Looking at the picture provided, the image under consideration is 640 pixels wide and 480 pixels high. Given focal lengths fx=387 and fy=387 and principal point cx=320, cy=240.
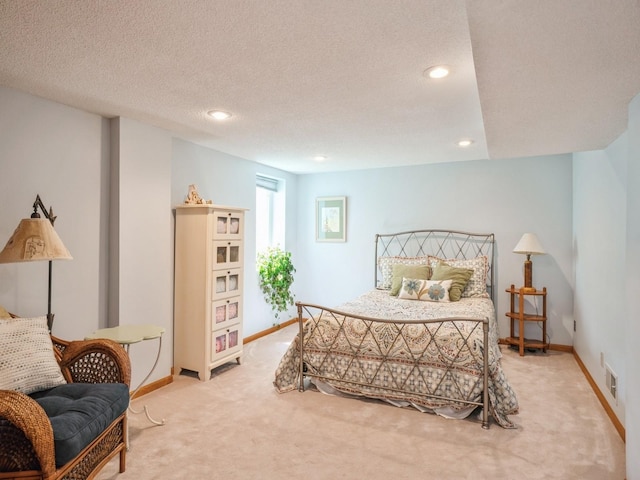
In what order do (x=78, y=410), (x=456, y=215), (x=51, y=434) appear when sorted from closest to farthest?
(x=51, y=434) < (x=78, y=410) < (x=456, y=215)

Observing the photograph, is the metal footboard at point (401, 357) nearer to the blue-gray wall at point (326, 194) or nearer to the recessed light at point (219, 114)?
the blue-gray wall at point (326, 194)

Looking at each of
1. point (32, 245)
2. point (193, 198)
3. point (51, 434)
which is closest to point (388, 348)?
point (51, 434)

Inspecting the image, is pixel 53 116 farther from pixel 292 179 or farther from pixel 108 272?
pixel 292 179

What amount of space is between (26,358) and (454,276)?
3937 millimetres

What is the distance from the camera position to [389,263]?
16.8 ft

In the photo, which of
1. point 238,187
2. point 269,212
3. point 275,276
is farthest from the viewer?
point 269,212

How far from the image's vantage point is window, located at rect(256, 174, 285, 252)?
18.1 ft

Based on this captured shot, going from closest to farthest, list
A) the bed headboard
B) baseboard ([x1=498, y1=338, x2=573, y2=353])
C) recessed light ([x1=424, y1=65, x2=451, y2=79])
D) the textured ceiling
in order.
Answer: the textured ceiling, recessed light ([x1=424, y1=65, x2=451, y2=79]), baseboard ([x1=498, y1=338, x2=573, y2=353]), the bed headboard

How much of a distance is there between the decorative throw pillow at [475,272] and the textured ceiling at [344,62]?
172 centimetres

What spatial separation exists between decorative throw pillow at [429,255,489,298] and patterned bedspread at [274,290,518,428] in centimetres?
94

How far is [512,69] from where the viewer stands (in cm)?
165

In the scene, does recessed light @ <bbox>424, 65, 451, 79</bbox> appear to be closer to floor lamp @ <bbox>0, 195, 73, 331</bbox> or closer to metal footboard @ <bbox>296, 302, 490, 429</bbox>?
metal footboard @ <bbox>296, 302, 490, 429</bbox>

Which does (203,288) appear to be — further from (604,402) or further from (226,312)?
(604,402)

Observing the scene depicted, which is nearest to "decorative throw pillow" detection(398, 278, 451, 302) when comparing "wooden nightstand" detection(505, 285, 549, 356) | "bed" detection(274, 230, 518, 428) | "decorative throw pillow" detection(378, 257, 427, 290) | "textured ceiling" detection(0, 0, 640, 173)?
"bed" detection(274, 230, 518, 428)
